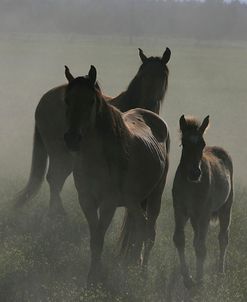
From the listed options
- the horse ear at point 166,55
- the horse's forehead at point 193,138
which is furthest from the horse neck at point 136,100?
the horse's forehead at point 193,138

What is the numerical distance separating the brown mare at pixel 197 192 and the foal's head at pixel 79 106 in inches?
51.5

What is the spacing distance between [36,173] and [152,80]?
2.01 metres

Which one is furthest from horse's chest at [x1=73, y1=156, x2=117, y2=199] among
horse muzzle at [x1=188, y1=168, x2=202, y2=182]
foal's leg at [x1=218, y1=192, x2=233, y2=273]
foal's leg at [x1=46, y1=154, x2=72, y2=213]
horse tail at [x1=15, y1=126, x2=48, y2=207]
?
foal's leg at [x1=46, y1=154, x2=72, y2=213]

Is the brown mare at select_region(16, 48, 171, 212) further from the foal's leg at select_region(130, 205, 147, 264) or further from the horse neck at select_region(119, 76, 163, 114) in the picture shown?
the foal's leg at select_region(130, 205, 147, 264)

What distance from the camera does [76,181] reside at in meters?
4.81

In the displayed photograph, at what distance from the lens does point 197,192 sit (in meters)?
5.45

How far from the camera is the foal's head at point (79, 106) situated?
13.6 ft

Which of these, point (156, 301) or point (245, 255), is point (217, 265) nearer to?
point (245, 255)

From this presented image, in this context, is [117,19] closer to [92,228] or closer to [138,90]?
[138,90]

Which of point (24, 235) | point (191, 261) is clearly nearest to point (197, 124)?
point (191, 261)

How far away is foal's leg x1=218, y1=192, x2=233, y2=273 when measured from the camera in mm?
5704

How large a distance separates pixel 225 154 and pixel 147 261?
1605mm

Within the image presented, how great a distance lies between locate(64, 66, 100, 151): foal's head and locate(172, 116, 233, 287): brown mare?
4.29 feet

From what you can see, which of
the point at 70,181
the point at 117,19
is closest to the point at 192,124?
the point at 70,181
